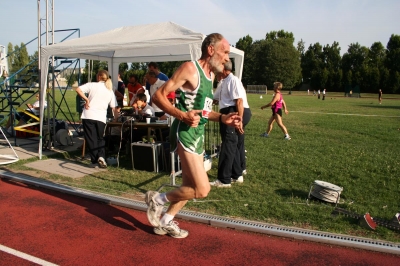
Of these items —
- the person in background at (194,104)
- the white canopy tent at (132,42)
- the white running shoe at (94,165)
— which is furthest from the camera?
the white running shoe at (94,165)

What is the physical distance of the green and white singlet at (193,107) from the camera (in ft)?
11.1

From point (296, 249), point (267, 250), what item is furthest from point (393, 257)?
point (267, 250)

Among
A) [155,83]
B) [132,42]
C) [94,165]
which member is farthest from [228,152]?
[155,83]

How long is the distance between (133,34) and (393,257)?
623cm

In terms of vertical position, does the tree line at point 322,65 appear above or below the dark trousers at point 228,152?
above

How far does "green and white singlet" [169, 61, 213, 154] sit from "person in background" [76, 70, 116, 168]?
4138 millimetres

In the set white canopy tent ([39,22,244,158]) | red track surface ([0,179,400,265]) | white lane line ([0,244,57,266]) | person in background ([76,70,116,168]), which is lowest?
white lane line ([0,244,57,266])

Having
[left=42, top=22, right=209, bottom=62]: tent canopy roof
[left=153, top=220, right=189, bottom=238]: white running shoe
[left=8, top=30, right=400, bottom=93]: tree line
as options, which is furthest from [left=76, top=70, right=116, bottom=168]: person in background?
[left=8, top=30, right=400, bottom=93]: tree line

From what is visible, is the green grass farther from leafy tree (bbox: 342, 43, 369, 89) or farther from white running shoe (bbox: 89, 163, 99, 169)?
leafy tree (bbox: 342, 43, 369, 89)

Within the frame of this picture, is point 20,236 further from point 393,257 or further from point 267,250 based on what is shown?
point 393,257

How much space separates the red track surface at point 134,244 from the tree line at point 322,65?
2426 inches

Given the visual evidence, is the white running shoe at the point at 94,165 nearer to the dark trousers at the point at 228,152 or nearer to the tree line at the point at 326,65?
the dark trousers at the point at 228,152

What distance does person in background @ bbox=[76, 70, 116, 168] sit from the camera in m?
7.14

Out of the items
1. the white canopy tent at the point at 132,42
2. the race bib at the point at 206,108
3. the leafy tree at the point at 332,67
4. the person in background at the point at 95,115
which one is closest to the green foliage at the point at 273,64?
the leafy tree at the point at 332,67
